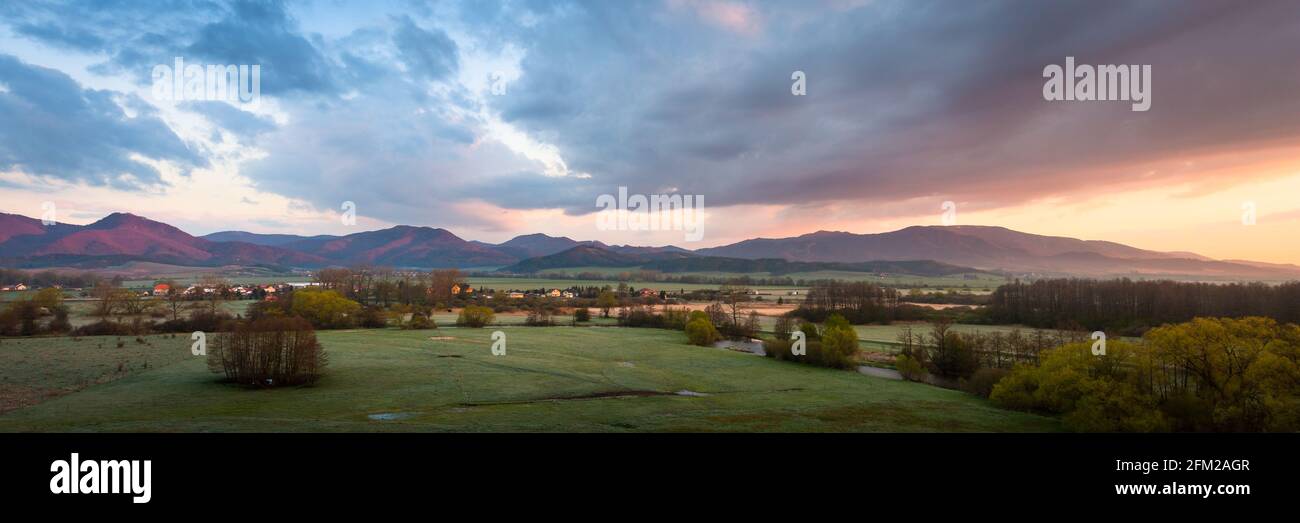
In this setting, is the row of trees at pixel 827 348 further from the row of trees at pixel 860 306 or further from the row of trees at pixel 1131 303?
the row of trees at pixel 1131 303

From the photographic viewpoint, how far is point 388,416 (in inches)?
1049

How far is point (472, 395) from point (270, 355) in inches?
609

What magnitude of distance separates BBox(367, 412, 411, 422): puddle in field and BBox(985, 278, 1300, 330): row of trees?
91.5m

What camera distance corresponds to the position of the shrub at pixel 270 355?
3638cm

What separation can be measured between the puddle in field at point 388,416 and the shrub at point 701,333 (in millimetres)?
48426

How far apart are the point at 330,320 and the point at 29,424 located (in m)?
61.6

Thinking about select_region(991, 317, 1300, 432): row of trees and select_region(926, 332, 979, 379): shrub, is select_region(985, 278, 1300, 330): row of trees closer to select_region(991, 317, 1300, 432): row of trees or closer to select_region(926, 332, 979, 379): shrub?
select_region(926, 332, 979, 379): shrub

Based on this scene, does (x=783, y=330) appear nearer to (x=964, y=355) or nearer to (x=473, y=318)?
(x=964, y=355)

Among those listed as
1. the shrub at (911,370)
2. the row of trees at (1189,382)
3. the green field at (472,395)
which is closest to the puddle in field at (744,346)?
the green field at (472,395)

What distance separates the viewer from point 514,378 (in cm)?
4028

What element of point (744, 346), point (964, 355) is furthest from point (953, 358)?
point (744, 346)

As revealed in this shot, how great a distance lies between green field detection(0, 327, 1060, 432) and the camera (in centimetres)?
2452

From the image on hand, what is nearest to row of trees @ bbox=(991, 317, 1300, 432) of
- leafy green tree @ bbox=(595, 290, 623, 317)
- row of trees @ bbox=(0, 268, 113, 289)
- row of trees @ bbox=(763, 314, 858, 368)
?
row of trees @ bbox=(763, 314, 858, 368)
